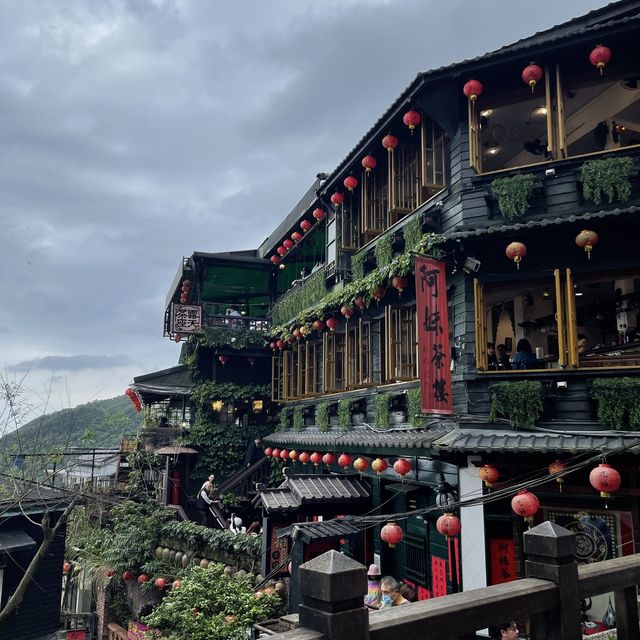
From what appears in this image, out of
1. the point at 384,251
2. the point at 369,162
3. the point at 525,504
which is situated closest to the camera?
the point at 525,504

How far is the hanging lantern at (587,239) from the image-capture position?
11109mm

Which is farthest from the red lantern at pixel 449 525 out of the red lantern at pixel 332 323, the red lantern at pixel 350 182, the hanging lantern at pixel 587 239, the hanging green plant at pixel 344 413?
the red lantern at pixel 350 182

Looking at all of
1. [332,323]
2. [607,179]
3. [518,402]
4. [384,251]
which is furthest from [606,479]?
[332,323]

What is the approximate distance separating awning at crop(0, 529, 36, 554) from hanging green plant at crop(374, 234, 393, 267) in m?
12.7

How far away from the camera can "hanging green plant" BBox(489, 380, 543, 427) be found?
11258 mm

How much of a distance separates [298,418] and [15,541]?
380 inches

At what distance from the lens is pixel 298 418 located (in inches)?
875

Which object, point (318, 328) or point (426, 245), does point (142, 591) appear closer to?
point (318, 328)

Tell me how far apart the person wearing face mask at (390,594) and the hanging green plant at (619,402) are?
16.1 ft

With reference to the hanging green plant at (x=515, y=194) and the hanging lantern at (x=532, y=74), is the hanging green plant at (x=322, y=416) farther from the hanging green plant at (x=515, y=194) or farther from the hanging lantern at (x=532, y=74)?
the hanging lantern at (x=532, y=74)

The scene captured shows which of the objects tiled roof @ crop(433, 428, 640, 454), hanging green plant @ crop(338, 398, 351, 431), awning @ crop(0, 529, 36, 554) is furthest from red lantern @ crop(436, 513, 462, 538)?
awning @ crop(0, 529, 36, 554)

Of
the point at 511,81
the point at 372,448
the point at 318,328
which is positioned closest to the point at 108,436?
the point at 318,328

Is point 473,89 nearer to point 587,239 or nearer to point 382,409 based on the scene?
point 587,239

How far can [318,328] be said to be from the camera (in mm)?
19328
